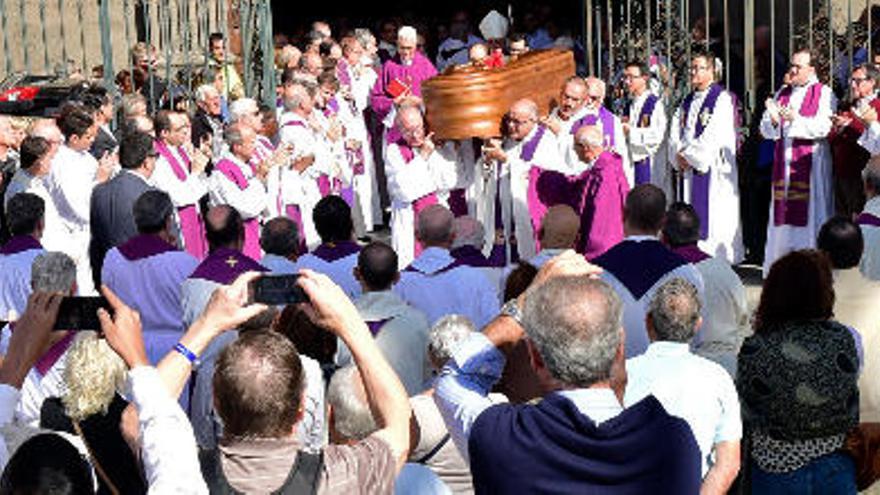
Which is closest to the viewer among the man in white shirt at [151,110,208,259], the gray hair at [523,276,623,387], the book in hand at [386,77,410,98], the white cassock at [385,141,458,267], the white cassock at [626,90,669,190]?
the gray hair at [523,276,623,387]

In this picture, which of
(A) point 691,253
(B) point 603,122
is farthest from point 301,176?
(A) point 691,253

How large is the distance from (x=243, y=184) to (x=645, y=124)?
3397 mm

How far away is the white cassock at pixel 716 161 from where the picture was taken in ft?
38.1

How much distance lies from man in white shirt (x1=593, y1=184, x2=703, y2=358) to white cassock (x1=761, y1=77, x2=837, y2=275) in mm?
4774

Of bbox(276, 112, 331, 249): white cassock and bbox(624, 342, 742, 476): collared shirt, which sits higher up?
bbox(276, 112, 331, 249): white cassock

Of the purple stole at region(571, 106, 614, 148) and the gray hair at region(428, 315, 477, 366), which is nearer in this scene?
the gray hair at region(428, 315, 477, 366)

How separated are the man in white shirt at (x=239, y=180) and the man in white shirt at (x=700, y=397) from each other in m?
5.60

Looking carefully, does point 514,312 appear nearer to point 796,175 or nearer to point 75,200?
point 75,200

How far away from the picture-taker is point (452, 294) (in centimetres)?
678

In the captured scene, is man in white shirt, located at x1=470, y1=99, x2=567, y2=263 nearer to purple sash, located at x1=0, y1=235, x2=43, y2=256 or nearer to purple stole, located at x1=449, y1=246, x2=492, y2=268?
purple stole, located at x1=449, y1=246, x2=492, y2=268

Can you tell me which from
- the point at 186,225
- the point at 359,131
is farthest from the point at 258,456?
the point at 359,131

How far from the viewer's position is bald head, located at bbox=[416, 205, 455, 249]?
710cm

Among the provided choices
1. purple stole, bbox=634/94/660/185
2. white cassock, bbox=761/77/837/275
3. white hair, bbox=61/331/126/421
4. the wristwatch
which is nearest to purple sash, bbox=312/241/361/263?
white hair, bbox=61/331/126/421

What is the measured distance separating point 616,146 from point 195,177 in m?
2.98
